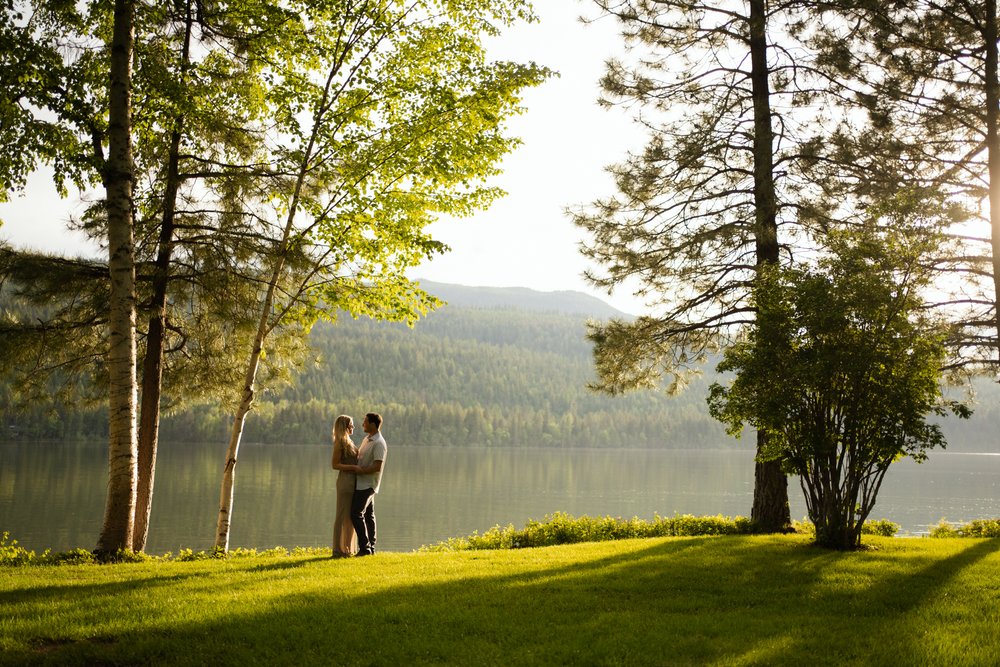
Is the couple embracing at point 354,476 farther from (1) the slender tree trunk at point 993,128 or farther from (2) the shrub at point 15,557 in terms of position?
(1) the slender tree trunk at point 993,128

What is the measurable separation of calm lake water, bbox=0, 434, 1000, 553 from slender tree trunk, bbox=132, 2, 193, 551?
45.0 ft

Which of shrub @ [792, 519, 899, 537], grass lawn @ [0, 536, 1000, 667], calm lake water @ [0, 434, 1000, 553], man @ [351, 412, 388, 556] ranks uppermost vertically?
man @ [351, 412, 388, 556]

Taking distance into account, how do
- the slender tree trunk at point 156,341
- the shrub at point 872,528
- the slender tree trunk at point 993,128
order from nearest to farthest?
the slender tree trunk at point 156,341 < the slender tree trunk at point 993,128 < the shrub at point 872,528

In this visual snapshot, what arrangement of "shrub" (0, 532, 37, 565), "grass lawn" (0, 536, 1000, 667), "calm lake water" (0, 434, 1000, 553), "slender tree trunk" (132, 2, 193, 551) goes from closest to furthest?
"grass lawn" (0, 536, 1000, 667)
"shrub" (0, 532, 37, 565)
"slender tree trunk" (132, 2, 193, 551)
"calm lake water" (0, 434, 1000, 553)

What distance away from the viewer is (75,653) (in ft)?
15.2

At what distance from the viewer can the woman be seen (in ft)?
31.1

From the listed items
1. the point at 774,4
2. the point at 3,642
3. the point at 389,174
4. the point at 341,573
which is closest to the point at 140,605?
the point at 3,642

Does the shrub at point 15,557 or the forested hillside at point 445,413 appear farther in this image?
the forested hillside at point 445,413

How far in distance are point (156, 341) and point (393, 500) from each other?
30.9m

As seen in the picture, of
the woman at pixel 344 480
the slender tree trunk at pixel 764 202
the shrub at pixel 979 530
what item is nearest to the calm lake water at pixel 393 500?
the slender tree trunk at pixel 764 202

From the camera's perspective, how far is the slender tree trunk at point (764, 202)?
1233cm

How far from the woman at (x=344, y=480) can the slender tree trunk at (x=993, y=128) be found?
36.5 feet

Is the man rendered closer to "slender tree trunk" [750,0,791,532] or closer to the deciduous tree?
the deciduous tree

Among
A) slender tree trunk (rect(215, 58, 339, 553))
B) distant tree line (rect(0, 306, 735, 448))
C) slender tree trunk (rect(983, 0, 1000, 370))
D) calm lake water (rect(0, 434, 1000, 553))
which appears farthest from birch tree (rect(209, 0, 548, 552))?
distant tree line (rect(0, 306, 735, 448))
